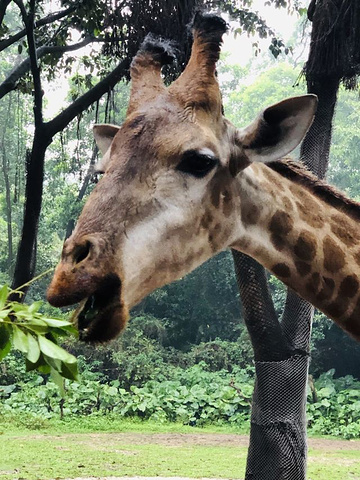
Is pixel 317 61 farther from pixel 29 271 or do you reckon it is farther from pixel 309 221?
pixel 309 221

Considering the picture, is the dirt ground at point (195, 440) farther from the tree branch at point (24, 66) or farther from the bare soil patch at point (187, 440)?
the tree branch at point (24, 66)

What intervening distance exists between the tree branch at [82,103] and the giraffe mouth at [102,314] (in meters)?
4.70

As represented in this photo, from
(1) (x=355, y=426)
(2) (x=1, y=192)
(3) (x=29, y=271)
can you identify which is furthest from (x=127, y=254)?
(2) (x=1, y=192)

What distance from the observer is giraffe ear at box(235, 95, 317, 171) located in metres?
2.56

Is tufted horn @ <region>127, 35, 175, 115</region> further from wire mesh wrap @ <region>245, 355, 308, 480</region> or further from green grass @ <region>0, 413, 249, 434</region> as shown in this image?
green grass @ <region>0, 413, 249, 434</region>

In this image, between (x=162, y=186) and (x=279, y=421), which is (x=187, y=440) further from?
(x=162, y=186)

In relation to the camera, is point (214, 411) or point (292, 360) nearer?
point (292, 360)

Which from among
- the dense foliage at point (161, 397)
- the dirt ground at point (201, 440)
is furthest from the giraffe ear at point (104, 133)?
the dense foliage at point (161, 397)

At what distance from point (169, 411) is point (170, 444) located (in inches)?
119

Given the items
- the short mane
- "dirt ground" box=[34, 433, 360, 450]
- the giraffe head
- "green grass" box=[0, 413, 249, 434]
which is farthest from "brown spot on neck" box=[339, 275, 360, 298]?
"green grass" box=[0, 413, 249, 434]

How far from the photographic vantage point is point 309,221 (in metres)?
2.96

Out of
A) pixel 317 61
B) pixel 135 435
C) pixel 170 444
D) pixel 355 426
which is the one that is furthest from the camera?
pixel 355 426

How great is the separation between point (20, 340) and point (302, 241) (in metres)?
1.49

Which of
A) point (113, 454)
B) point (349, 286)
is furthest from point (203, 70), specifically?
point (113, 454)
